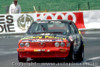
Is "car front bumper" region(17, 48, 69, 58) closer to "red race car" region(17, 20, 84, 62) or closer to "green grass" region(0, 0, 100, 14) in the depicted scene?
"red race car" region(17, 20, 84, 62)

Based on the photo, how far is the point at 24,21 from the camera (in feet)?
84.0

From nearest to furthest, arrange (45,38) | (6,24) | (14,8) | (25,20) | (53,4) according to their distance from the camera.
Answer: (45,38), (14,8), (6,24), (25,20), (53,4)

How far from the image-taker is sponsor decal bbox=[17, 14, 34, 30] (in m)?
25.6

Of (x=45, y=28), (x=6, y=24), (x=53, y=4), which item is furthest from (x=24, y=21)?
(x=45, y=28)

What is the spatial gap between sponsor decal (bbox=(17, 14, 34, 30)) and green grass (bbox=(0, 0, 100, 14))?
11.6m

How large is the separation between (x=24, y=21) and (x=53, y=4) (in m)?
13.0

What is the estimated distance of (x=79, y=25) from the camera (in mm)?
26469

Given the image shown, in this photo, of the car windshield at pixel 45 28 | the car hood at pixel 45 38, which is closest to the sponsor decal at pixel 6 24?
the car windshield at pixel 45 28

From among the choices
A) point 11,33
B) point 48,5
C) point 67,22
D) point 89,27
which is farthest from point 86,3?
point 67,22

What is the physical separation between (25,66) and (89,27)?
16433mm

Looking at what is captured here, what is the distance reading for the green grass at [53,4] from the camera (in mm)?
37562

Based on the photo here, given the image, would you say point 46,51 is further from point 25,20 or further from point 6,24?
point 25,20

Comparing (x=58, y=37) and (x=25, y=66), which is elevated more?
(x=58, y=37)

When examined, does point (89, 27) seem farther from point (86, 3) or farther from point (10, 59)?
point (10, 59)
